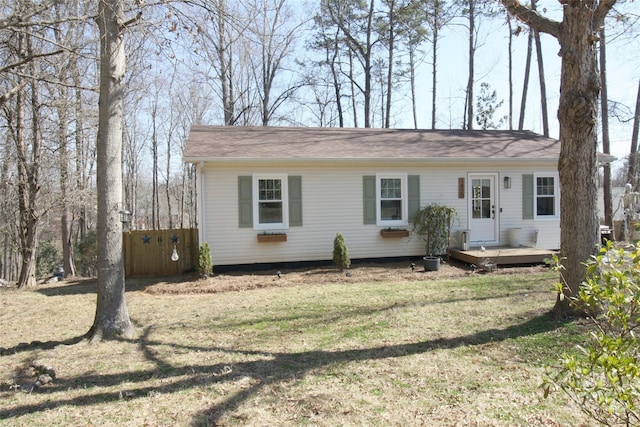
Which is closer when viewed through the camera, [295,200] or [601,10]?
[601,10]

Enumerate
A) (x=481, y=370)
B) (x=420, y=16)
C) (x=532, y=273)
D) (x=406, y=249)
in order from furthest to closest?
(x=420, y=16) → (x=406, y=249) → (x=532, y=273) → (x=481, y=370)

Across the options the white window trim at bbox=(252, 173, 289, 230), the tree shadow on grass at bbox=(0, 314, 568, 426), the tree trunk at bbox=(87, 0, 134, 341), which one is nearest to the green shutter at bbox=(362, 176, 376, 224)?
the white window trim at bbox=(252, 173, 289, 230)

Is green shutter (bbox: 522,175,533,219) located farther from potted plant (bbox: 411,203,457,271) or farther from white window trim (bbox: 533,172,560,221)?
potted plant (bbox: 411,203,457,271)

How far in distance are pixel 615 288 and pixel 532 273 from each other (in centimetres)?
752

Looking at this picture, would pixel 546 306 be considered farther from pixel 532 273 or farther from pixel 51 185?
pixel 51 185

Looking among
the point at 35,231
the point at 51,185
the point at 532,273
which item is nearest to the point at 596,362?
the point at 532,273

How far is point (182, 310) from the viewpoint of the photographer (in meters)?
6.49

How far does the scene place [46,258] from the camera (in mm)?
16594

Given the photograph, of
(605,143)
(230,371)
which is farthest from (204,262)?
(605,143)

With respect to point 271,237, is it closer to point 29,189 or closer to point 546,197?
point 29,189

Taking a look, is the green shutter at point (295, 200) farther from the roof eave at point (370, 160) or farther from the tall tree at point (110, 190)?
the tall tree at point (110, 190)

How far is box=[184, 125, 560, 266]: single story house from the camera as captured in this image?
9.37m

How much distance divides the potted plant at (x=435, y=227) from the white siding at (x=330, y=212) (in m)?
0.36

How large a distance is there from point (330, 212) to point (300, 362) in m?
6.05
